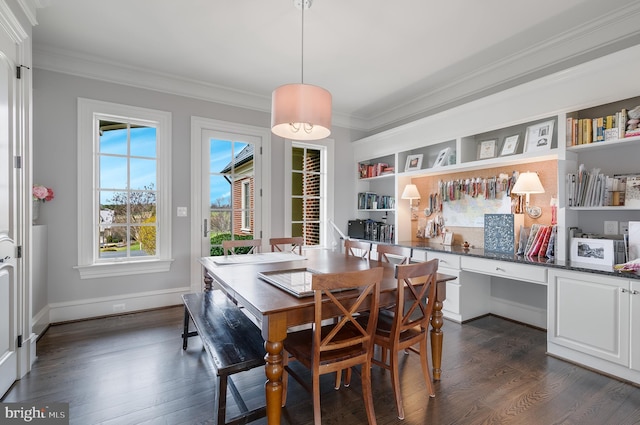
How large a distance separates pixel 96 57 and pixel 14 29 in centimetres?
123

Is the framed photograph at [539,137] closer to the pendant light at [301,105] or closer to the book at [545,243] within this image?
the book at [545,243]

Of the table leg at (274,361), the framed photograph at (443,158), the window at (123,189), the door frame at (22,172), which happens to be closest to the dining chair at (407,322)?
the table leg at (274,361)

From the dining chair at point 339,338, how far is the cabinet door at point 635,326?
1875 mm

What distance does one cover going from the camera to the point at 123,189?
3.59m

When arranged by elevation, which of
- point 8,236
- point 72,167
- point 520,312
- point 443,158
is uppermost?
point 443,158

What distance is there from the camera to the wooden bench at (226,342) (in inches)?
62.2

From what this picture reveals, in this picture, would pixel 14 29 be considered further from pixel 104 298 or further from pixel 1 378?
pixel 104 298

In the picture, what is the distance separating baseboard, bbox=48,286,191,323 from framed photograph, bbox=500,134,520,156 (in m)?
3.94

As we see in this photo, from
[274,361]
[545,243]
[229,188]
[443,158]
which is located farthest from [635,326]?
[229,188]

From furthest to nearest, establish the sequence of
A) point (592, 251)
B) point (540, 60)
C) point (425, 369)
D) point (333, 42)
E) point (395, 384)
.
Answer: point (540, 60)
point (333, 42)
point (592, 251)
point (425, 369)
point (395, 384)

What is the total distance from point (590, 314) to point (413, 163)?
2527 mm

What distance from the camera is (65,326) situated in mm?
3172

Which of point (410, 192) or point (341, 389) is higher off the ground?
point (410, 192)

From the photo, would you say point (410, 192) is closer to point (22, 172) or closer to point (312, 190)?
point (312, 190)
